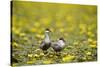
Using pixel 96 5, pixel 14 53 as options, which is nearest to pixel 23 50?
pixel 14 53

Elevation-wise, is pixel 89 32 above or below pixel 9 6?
below

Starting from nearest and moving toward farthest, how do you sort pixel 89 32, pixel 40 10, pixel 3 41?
pixel 3 41 < pixel 40 10 < pixel 89 32

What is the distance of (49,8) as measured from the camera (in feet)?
8.44

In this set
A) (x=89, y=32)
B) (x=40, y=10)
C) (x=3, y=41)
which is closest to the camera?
(x=3, y=41)

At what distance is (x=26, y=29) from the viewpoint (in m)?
2.46

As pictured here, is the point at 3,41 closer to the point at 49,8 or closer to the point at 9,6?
the point at 9,6

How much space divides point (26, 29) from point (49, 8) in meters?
0.40

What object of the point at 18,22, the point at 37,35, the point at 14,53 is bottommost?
the point at 14,53

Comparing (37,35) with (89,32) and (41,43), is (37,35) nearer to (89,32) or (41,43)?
(41,43)

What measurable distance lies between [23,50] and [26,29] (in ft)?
0.83

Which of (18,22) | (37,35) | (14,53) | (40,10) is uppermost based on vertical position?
(40,10)

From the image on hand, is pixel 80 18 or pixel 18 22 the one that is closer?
pixel 18 22

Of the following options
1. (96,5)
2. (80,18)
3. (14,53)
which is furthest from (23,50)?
(96,5)

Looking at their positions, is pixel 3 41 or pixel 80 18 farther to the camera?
pixel 80 18
